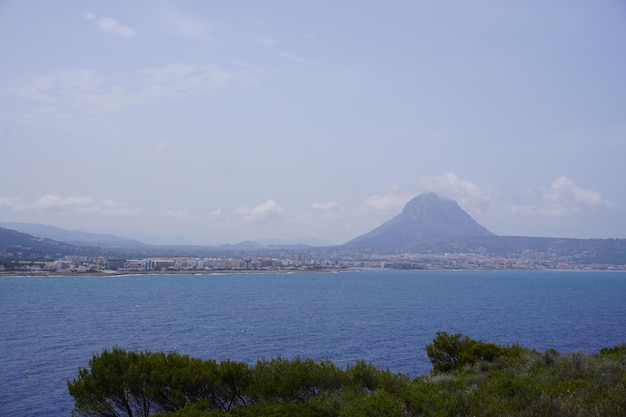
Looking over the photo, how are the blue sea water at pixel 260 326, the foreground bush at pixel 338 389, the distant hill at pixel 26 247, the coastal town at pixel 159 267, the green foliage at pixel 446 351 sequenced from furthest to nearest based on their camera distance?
the distant hill at pixel 26 247
the coastal town at pixel 159 267
the blue sea water at pixel 260 326
the green foliage at pixel 446 351
the foreground bush at pixel 338 389

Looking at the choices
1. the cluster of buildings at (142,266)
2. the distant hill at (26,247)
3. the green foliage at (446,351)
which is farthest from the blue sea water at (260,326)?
the distant hill at (26,247)

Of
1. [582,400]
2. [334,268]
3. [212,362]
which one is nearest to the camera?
[582,400]

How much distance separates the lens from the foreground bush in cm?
964

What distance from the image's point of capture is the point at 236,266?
6403 inches

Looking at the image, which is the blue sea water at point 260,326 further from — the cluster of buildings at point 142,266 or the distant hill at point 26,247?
the distant hill at point 26,247

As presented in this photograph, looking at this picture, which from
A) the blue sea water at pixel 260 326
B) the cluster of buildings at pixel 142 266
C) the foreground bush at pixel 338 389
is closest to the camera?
the foreground bush at pixel 338 389

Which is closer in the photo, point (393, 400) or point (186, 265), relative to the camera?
point (393, 400)

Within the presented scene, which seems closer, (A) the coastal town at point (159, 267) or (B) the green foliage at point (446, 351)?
(B) the green foliage at point (446, 351)

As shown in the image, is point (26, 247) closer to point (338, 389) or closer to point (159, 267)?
point (159, 267)

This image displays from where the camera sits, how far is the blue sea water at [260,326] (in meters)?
31.6

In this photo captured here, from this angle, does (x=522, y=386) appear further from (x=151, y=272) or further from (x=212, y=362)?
(x=151, y=272)

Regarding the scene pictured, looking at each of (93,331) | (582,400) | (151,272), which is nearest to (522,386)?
(582,400)

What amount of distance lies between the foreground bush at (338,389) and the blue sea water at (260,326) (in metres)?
9.93

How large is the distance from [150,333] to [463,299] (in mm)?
50589
